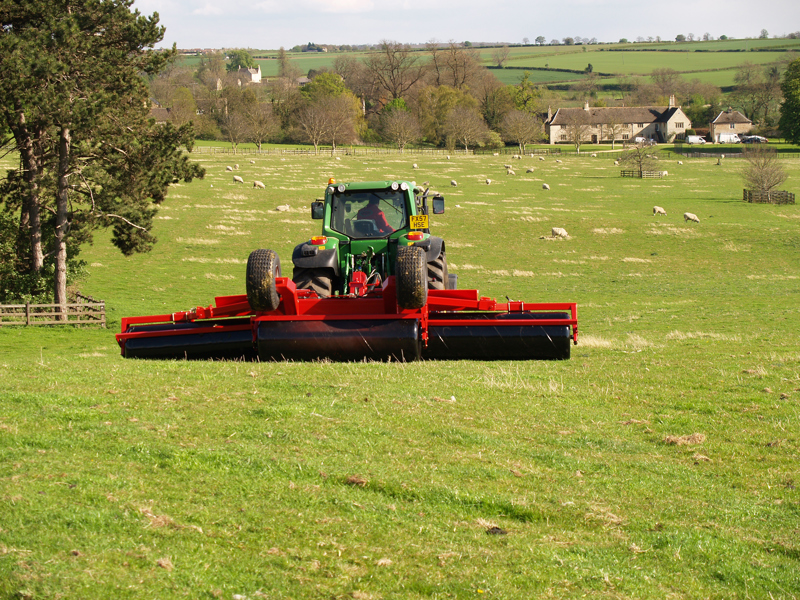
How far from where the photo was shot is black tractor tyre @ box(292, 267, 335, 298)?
13.4 metres

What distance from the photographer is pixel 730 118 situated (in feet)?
497

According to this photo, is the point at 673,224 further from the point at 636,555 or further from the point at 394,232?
the point at 636,555

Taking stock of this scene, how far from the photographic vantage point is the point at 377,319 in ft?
38.0

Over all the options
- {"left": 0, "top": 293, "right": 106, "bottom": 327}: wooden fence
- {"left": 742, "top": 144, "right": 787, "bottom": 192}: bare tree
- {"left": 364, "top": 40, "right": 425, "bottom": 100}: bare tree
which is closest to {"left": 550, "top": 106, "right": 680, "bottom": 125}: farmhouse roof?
{"left": 364, "top": 40, "right": 425, "bottom": 100}: bare tree

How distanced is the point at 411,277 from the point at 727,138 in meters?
157

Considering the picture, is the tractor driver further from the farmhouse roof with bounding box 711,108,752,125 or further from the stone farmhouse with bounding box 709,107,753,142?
the farmhouse roof with bounding box 711,108,752,125

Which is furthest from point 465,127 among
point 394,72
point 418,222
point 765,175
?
point 418,222

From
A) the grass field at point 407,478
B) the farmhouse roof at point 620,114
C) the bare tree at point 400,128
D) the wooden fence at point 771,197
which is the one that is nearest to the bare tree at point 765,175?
the wooden fence at point 771,197

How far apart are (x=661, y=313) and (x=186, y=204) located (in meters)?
38.0

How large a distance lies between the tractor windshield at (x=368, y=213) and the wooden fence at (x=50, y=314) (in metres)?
16.6

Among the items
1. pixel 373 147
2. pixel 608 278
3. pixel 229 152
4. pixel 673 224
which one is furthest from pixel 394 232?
pixel 373 147

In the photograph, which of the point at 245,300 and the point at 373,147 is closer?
the point at 245,300

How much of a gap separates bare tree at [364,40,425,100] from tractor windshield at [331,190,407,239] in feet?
469

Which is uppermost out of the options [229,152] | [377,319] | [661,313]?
[229,152]
